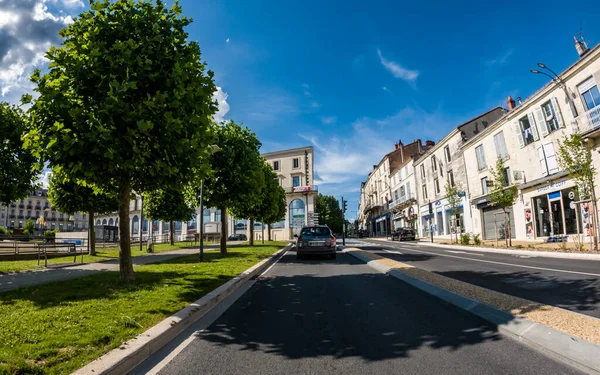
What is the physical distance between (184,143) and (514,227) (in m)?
26.5

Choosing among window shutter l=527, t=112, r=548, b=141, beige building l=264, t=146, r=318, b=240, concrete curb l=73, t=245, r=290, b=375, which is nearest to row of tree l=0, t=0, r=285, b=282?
concrete curb l=73, t=245, r=290, b=375

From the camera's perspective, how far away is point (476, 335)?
4051mm

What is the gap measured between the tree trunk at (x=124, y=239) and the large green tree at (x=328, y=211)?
73192 millimetres

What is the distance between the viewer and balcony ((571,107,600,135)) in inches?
688

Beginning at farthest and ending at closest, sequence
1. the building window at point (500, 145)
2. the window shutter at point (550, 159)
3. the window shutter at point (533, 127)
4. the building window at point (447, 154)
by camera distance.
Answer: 1. the building window at point (447, 154)
2. the building window at point (500, 145)
3. the window shutter at point (533, 127)
4. the window shutter at point (550, 159)

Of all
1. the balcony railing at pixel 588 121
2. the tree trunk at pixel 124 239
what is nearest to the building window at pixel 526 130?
the balcony railing at pixel 588 121

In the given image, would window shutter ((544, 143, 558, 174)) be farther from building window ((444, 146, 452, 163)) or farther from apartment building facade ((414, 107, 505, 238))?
building window ((444, 146, 452, 163))

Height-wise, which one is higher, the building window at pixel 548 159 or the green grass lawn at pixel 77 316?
the building window at pixel 548 159

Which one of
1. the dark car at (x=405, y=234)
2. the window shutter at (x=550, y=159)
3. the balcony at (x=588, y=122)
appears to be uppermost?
the balcony at (x=588, y=122)

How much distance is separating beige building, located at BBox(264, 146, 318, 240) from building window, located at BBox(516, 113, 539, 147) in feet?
110

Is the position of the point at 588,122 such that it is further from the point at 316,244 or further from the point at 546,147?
the point at 316,244

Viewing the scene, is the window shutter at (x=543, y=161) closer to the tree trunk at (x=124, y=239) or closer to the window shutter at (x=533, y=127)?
the window shutter at (x=533, y=127)

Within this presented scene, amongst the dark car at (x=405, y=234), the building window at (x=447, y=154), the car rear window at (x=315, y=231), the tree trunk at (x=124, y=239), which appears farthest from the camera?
the dark car at (x=405, y=234)

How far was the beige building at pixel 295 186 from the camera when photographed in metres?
55.7
